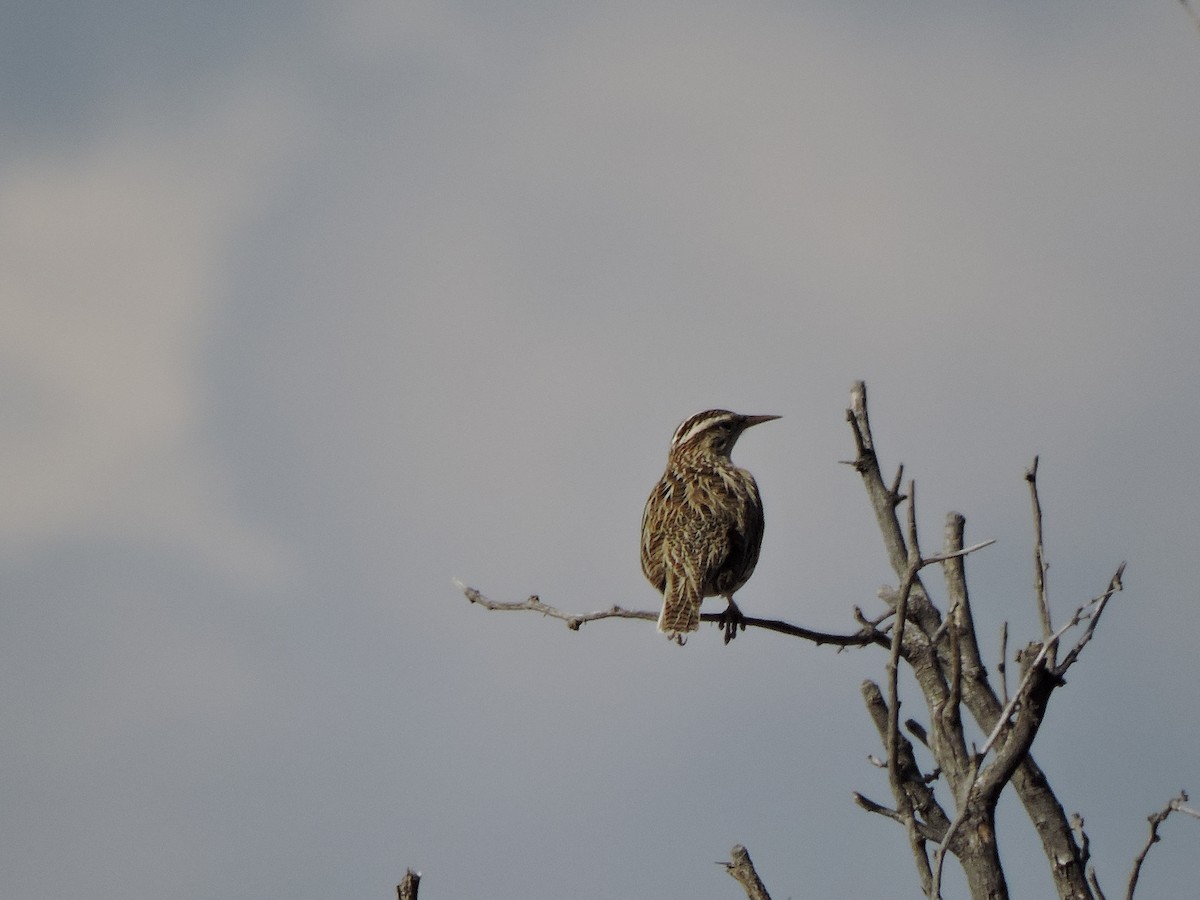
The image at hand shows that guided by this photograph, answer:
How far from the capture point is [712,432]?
13.6m

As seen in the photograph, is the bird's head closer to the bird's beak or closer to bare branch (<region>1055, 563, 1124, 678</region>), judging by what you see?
the bird's beak

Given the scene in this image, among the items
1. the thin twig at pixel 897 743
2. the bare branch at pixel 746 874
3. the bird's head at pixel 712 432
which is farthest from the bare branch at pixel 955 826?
the bird's head at pixel 712 432

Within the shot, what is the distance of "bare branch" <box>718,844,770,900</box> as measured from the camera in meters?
6.20

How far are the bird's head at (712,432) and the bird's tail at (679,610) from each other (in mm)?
2744

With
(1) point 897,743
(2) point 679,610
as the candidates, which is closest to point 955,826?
(1) point 897,743

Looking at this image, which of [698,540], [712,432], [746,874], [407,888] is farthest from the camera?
[712,432]

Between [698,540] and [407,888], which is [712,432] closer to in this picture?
[698,540]

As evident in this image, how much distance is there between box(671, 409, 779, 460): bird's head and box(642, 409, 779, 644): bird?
0.92 meters

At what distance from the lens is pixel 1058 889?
7461 millimetres

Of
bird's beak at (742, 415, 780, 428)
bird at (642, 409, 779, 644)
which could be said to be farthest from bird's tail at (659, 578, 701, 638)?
bird's beak at (742, 415, 780, 428)

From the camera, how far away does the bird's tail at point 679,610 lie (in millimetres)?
9938

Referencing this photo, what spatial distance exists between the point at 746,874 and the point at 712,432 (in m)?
7.59

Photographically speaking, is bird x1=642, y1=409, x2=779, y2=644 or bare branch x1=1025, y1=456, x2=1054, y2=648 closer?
bare branch x1=1025, y1=456, x2=1054, y2=648

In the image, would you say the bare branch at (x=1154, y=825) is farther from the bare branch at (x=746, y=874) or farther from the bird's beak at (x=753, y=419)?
the bird's beak at (x=753, y=419)
